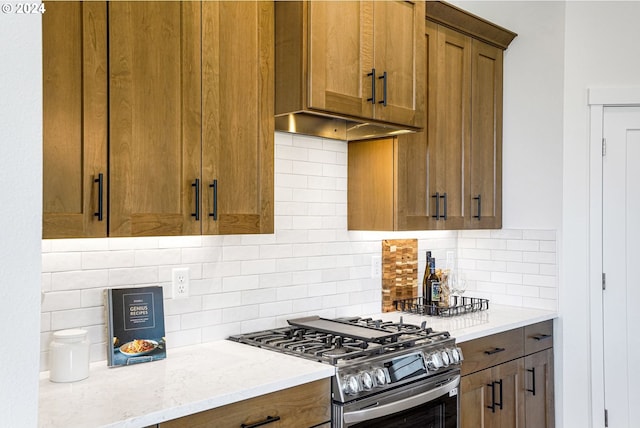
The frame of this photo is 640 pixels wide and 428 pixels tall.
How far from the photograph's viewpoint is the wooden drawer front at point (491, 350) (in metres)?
2.58

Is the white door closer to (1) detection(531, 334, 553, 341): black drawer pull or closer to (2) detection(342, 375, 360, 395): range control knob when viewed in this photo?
(1) detection(531, 334, 553, 341): black drawer pull

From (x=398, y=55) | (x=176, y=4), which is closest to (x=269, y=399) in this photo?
(x=176, y=4)

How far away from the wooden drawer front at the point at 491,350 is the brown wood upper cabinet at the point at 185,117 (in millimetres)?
1169

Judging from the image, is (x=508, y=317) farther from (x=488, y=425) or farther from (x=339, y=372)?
(x=339, y=372)

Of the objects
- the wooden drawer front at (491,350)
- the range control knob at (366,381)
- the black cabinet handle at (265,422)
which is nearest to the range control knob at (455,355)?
the wooden drawer front at (491,350)

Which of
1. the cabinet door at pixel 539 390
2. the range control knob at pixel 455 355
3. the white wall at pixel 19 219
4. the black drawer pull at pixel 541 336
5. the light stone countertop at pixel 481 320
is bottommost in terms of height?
the cabinet door at pixel 539 390

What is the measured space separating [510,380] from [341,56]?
183 cm

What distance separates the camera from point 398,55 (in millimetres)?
2523

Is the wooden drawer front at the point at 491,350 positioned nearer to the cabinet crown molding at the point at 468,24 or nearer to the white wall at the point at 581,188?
the white wall at the point at 581,188

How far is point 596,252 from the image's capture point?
10.2 ft

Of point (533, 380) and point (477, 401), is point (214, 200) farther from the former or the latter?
point (533, 380)

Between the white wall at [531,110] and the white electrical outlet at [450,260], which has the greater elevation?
the white wall at [531,110]

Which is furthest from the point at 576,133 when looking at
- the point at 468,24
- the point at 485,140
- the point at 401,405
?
the point at 401,405

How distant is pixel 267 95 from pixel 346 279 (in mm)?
1138
